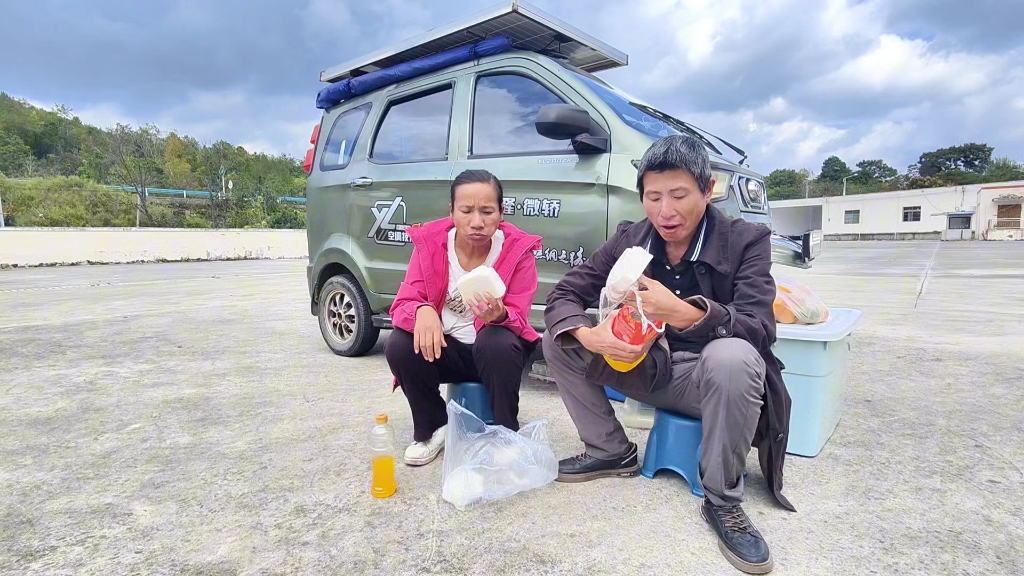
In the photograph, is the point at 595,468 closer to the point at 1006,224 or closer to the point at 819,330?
the point at 819,330

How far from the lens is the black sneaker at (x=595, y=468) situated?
195 centimetres

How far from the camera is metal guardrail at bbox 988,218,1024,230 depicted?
112ft

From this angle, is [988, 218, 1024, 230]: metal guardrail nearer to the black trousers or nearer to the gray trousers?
the gray trousers

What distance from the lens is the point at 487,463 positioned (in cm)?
186

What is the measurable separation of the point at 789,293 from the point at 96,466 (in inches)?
112

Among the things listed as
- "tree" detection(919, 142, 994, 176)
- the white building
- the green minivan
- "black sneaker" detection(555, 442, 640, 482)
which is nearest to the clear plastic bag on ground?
"black sneaker" detection(555, 442, 640, 482)

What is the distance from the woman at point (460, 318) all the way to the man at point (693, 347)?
0.20m

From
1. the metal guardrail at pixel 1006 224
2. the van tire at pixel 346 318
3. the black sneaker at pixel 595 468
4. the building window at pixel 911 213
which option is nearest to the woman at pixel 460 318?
the black sneaker at pixel 595 468

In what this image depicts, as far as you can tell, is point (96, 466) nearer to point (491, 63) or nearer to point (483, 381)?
point (483, 381)

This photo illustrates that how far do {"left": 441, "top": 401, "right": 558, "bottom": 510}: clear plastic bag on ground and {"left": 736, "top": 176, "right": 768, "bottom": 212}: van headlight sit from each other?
5.78 feet

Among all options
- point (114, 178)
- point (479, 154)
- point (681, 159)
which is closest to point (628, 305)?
point (681, 159)

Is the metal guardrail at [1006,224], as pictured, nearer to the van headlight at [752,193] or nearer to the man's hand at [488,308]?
the van headlight at [752,193]

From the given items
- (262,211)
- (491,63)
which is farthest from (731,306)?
(262,211)

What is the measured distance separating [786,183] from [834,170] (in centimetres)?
1367
